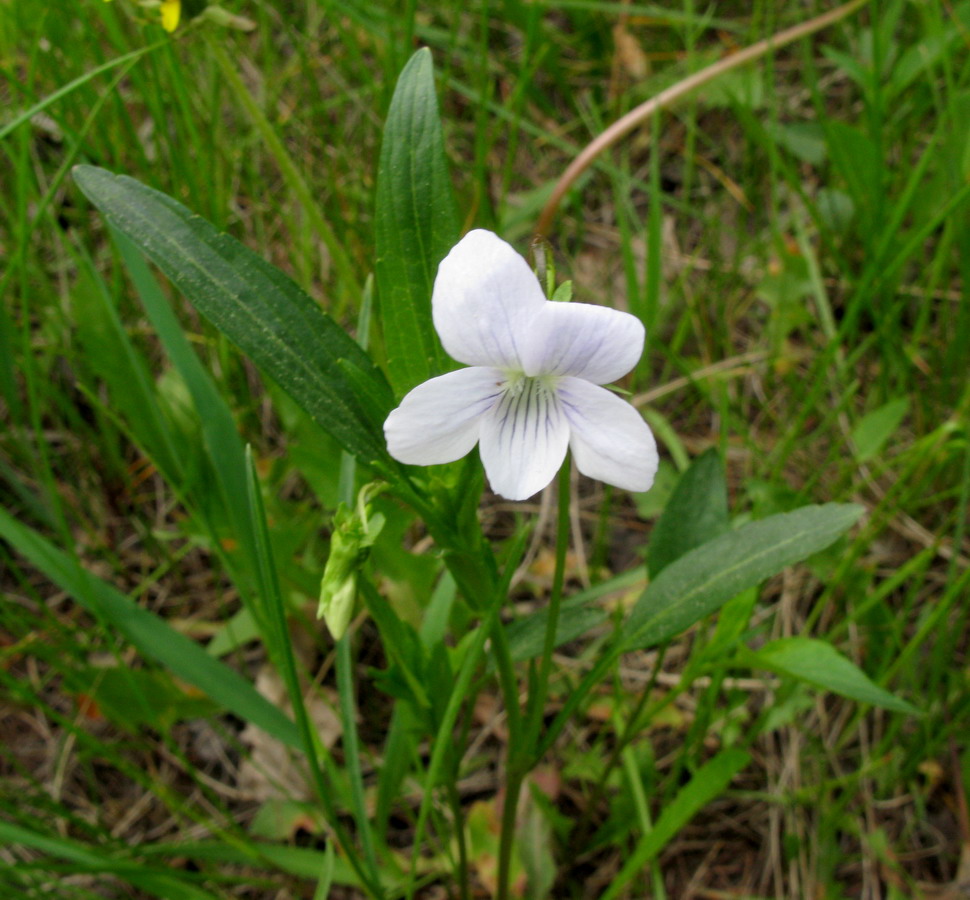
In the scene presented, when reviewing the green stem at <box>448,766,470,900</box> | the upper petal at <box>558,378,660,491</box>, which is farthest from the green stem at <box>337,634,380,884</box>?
the upper petal at <box>558,378,660,491</box>

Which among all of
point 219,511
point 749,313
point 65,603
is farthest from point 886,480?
point 65,603

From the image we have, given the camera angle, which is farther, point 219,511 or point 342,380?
point 219,511

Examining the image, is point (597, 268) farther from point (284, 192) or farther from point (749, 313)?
point (284, 192)

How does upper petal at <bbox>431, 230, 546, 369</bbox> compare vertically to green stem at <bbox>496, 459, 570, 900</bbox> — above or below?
above

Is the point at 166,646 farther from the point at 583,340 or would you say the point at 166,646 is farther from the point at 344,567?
the point at 583,340

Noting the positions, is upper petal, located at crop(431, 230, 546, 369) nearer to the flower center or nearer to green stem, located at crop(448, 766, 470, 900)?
the flower center

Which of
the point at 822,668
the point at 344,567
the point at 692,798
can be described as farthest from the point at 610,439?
the point at 692,798

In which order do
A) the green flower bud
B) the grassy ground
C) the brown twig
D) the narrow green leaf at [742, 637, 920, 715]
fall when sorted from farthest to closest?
the brown twig < the grassy ground < the narrow green leaf at [742, 637, 920, 715] < the green flower bud
